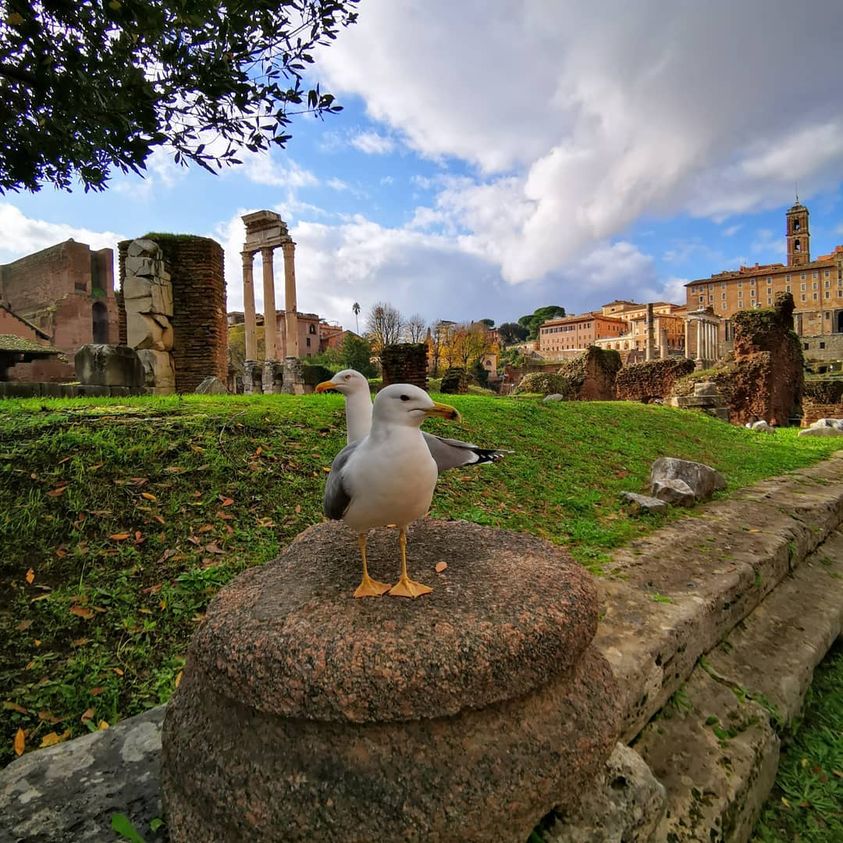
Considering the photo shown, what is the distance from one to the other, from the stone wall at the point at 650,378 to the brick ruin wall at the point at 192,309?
16610 millimetres

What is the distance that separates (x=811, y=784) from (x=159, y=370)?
11.6m

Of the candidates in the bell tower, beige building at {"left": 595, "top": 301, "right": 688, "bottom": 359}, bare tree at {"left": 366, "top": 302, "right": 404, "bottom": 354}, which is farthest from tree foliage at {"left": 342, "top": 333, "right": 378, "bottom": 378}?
the bell tower

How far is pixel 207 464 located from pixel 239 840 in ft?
10.3

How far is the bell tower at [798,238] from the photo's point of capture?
72438 mm

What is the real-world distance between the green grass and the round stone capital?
1.36 metres

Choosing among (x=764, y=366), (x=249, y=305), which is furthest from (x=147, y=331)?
(x=764, y=366)

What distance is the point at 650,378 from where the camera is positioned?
21.2 m

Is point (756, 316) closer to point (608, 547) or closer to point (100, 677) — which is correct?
point (608, 547)

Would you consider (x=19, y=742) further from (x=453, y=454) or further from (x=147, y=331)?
(x=147, y=331)

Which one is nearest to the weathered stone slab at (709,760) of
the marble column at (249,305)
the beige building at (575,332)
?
the marble column at (249,305)

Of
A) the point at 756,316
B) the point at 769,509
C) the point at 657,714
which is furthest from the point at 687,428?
the point at 756,316

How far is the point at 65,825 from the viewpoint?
1.37 meters

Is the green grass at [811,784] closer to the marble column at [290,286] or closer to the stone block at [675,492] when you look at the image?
the stone block at [675,492]

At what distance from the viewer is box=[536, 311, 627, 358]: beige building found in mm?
77306
